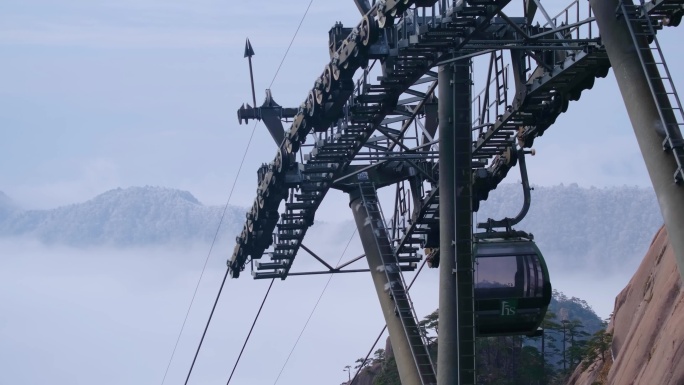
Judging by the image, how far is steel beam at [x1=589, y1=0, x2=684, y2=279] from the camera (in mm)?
15852

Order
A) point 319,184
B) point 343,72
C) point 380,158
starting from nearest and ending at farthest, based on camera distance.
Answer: point 343,72 → point 380,158 → point 319,184

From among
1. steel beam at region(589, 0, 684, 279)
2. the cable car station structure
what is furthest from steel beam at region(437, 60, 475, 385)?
steel beam at region(589, 0, 684, 279)

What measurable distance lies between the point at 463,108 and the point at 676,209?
1033cm

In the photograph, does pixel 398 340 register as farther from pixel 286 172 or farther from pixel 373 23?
pixel 373 23

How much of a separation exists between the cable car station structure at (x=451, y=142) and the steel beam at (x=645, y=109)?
17mm

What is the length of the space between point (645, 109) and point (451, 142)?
958 centimetres

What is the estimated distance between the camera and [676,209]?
15.8 meters

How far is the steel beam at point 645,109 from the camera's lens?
1585 cm

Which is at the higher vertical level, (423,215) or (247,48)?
(247,48)

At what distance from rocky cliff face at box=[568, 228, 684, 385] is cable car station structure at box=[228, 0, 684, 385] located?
5.55 meters

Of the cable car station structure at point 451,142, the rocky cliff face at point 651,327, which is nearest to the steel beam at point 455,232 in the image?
the cable car station structure at point 451,142

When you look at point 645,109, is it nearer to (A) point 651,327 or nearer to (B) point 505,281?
(B) point 505,281

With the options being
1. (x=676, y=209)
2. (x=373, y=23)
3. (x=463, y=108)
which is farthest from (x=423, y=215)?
(x=676, y=209)

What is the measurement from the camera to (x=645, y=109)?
16453mm
